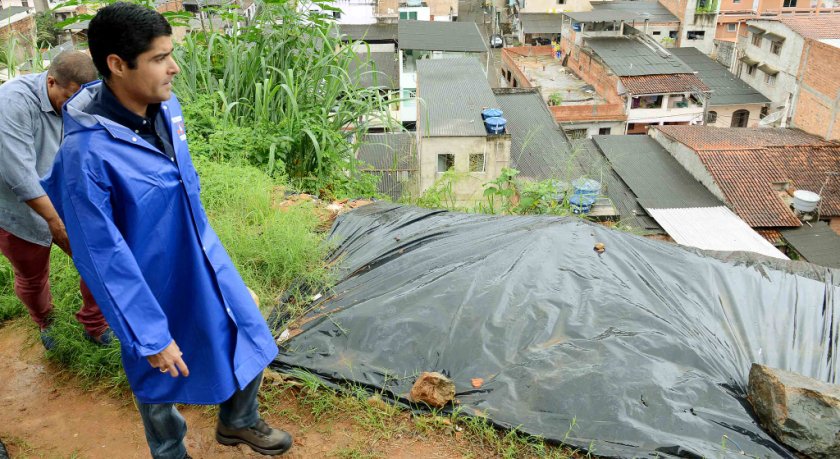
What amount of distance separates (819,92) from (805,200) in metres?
5.85

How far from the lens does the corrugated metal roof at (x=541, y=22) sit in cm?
2409

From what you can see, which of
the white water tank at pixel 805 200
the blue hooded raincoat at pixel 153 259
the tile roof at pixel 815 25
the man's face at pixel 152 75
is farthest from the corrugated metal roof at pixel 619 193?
the man's face at pixel 152 75

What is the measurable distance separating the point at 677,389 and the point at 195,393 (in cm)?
166

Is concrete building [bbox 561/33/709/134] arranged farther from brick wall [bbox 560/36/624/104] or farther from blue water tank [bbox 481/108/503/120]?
blue water tank [bbox 481/108/503/120]

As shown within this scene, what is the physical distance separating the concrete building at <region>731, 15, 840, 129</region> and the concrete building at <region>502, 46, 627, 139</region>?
4281 mm

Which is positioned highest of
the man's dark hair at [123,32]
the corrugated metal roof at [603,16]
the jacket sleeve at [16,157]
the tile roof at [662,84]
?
the man's dark hair at [123,32]

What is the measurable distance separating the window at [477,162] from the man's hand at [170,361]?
8.68 m

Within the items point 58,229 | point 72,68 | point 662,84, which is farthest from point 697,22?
→ point 58,229

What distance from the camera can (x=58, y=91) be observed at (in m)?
2.35

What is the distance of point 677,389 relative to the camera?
2.32m

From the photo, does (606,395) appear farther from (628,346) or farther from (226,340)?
(226,340)

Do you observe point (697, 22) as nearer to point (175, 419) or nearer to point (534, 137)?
point (534, 137)

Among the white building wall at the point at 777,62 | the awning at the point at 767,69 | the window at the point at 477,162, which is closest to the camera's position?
the window at the point at 477,162

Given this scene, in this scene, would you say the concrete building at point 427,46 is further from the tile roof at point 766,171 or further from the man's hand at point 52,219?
the man's hand at point 52,219
